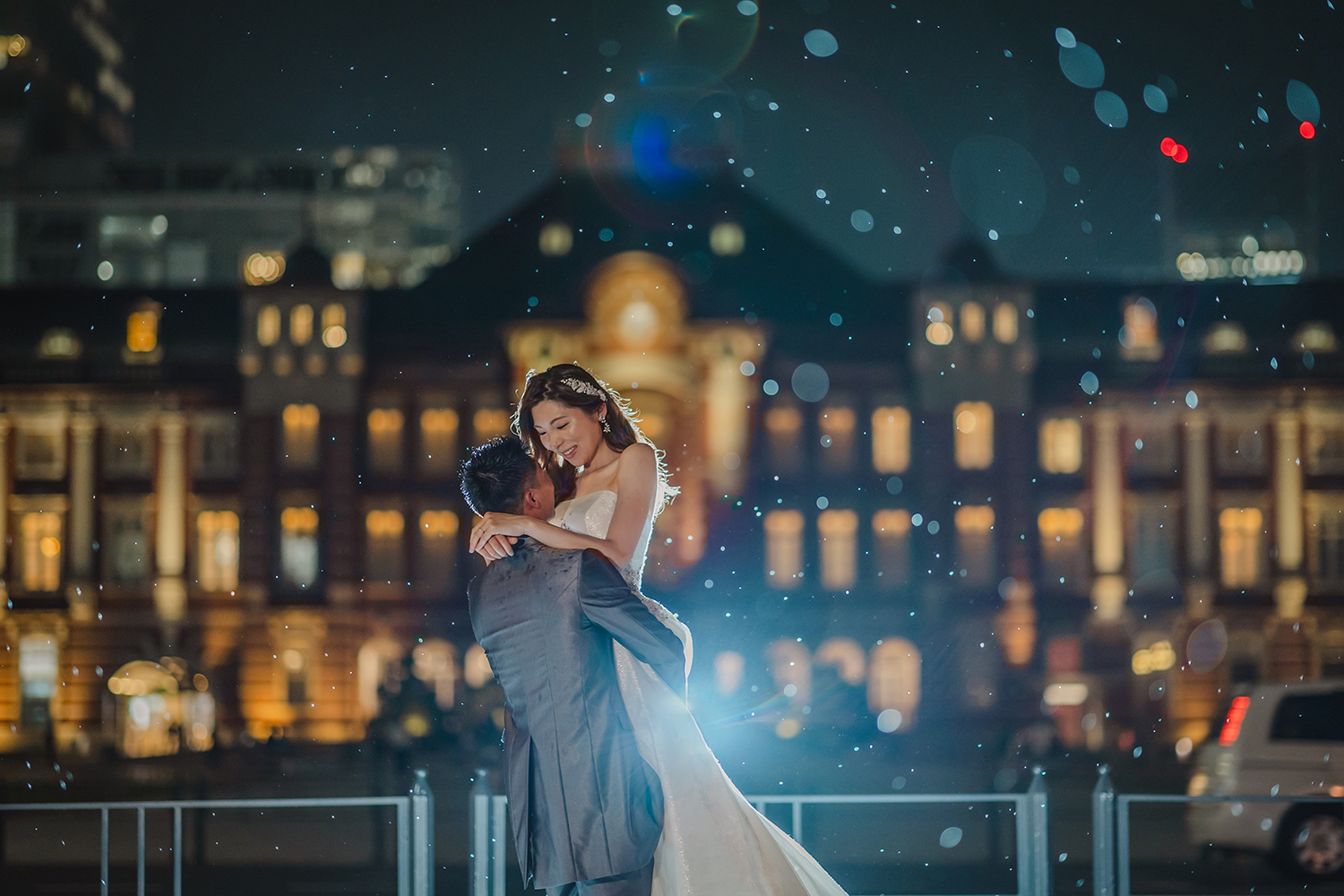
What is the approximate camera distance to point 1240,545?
36000 mm

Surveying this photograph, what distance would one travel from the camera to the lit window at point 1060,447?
116 feet

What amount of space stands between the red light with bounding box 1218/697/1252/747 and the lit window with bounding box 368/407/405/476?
94.3ft

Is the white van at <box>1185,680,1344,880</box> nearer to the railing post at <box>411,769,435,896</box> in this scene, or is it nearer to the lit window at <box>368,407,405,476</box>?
the railing post at <box>411,769,435,896</box>

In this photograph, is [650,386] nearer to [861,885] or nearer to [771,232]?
[771,232]

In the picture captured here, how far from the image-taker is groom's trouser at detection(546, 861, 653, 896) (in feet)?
8.54

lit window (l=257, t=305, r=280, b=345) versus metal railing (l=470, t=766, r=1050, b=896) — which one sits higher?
lit window (l=257, t=305, r=280, b=345)

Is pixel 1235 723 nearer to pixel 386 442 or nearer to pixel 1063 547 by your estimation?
pixel 1063 547

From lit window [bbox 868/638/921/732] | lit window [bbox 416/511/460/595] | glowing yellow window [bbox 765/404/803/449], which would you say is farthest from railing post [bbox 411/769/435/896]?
glowing yellow window [bbox 765/404/803/449]

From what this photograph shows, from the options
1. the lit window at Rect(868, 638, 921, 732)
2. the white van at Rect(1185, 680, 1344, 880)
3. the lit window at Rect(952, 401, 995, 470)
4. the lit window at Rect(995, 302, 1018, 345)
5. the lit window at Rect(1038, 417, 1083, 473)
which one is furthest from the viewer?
the lit window at Rect(995, 302, 1018, 345)

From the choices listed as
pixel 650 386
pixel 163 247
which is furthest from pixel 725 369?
pixel 163 247

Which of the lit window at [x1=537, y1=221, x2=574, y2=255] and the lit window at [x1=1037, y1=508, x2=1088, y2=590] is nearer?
the lit window at [x1=1037, y1=508, x2=1088, y2=590]

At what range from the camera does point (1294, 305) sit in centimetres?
3631

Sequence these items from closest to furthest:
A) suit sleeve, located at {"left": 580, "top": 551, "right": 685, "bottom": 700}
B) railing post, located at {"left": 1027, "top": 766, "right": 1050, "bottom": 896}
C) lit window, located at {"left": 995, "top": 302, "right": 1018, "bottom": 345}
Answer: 1. suit sleeve, located at {"left": 580, "top": 551, "right": 685, "bottom": 700}
2. railing post, located at {"left": 1027, "top": 766, "right": 1050, "bottom": 896}
3. lit window, located at {"left": 995, "top": 302, "right": 1018, "bottom": 345}

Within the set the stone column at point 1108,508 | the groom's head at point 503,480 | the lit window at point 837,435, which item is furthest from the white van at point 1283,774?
the stone column at point 1108,508
